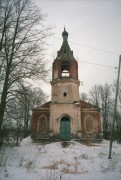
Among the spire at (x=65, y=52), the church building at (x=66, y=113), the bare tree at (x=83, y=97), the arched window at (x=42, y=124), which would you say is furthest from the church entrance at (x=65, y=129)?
the bare tree at (x=83, y=97)

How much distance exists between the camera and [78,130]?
2323 centimetres

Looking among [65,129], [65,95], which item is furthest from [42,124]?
[65,95]

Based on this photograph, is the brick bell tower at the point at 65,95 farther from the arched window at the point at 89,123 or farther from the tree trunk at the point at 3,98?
the tree trunk at the point at 3,98

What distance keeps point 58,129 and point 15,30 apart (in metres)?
14.1

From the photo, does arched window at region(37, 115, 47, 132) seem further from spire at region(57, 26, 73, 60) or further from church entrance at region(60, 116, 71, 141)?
spire at region(57, 26, 73, 60)

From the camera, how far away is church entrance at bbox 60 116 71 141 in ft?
76.6

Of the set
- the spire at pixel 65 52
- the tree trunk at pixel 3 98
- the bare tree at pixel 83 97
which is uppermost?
the spire at pixel 65 52

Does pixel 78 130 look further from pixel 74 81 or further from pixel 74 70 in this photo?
pixel 74 70

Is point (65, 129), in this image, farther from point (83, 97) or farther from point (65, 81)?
point (83, 97)

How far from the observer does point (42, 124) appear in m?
25.3

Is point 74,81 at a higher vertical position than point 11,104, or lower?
higher

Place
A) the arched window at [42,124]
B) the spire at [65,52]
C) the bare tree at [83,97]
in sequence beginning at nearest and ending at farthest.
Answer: the arched window at [42,124], the spire at [65,52], the bare tree at [83,97]

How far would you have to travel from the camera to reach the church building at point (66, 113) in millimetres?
23595

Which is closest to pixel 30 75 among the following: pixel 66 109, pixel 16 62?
pixel 16 62
